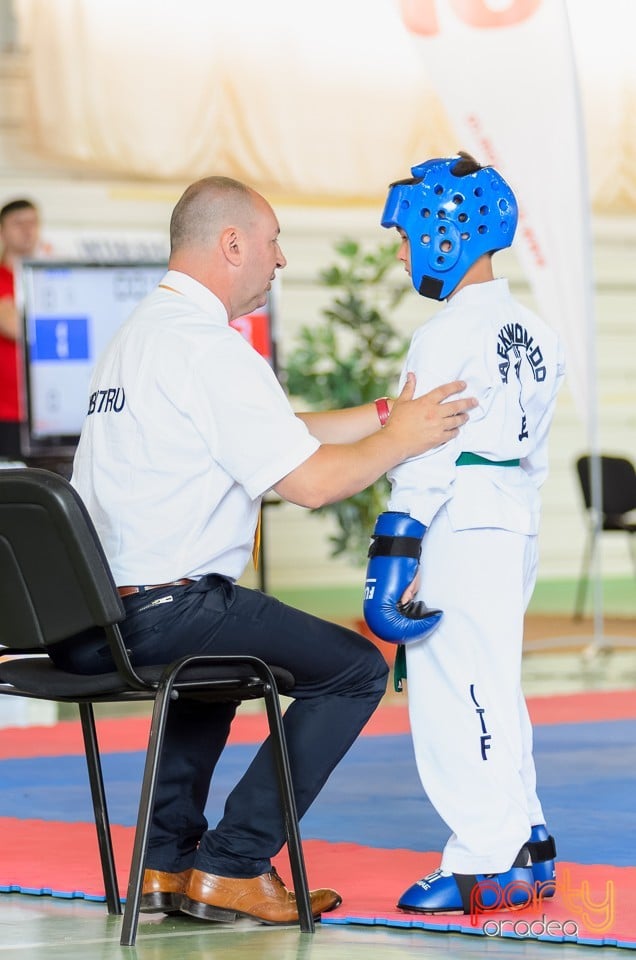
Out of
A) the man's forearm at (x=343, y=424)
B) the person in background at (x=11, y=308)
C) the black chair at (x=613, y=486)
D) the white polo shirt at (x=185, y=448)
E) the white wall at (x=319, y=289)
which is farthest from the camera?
the white wall at (x=319, y=289)

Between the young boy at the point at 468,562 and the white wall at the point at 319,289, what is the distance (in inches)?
258

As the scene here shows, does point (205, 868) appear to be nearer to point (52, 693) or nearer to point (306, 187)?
point (52, 693)

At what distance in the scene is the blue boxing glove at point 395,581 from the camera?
2.67 meters

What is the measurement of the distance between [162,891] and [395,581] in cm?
73

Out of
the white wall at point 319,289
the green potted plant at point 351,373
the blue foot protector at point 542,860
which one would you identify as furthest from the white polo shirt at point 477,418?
the white wall at point 319,289

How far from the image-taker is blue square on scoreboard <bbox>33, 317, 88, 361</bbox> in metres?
6.81

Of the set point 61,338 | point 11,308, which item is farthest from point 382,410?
point 11,308

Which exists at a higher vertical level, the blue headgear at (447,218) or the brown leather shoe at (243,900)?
the blue headgear at (447,218)

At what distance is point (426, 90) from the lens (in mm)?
10859

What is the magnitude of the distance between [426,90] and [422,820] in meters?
7.96

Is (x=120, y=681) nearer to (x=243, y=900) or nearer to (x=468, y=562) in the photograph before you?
(x=243, y=900)

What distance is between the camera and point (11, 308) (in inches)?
285

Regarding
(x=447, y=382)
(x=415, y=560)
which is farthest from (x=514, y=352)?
(x=415, y=560)

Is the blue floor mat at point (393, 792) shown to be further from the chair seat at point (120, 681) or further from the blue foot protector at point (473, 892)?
the chair seat at point (120, 681)
